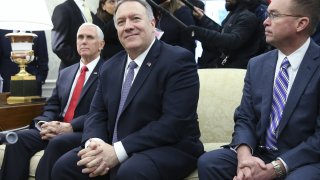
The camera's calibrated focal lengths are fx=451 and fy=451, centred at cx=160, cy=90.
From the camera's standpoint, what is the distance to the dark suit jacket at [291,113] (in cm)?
190

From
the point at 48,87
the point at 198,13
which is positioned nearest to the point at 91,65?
the point at 198,13

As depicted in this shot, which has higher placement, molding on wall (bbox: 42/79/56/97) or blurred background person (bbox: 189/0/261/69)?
blurred background person (bbox: 189/0/261/69)

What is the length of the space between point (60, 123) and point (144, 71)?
0.85 meters

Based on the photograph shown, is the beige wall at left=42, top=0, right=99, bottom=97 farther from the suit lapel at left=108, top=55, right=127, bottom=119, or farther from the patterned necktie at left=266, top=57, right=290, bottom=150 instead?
the patterned necktie at left=266, top=57, right=290, bottom=150

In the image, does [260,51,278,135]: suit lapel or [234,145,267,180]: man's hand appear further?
[260,51,278,135]: suit lapel

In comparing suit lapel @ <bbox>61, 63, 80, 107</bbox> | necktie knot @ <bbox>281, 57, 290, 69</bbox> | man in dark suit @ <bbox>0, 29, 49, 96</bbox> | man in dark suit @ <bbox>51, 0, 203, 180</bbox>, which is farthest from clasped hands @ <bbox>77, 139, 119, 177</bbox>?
man in dark suit @ <bbox>0, 29, 49, 96</bbox>

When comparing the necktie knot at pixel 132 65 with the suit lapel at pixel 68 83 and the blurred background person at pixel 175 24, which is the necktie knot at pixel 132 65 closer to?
the suit lapel at pixel 68 83

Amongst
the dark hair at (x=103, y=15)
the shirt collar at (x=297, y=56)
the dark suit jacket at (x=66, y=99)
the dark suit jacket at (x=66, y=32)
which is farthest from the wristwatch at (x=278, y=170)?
the dark suit jacket at (x=66, y=32)

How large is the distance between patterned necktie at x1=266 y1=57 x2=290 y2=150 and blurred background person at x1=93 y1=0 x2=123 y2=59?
165cm

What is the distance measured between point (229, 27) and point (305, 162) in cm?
159

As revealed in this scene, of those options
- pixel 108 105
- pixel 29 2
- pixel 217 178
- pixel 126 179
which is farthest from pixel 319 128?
pixel 29 2

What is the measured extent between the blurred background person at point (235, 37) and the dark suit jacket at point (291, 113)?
98cm

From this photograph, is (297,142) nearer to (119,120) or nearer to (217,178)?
(217,178)

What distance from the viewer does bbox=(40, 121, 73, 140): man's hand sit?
286cm
